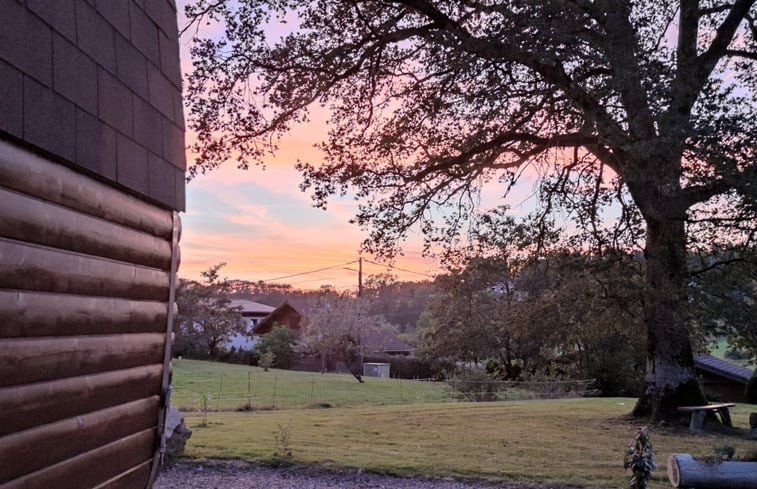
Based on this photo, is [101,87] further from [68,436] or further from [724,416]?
[724,416]

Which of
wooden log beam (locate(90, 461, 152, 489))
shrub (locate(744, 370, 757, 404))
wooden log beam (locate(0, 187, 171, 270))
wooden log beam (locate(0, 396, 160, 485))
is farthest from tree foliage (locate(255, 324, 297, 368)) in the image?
wooden log beam (locate(0, 187, 171, 270))

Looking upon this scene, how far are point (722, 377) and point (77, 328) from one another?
33.8m

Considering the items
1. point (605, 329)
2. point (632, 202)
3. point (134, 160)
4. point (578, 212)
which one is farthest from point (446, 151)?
point (134, 160)

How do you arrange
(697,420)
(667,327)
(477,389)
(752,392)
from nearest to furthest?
1. (667,327)
2. (697,420)
3. (477,389)
4. (752,392)

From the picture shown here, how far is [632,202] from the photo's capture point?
12141 mm

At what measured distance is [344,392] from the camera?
2466 cm

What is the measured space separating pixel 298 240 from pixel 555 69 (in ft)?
Result: 41.7

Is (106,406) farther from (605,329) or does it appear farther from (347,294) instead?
(347,294)

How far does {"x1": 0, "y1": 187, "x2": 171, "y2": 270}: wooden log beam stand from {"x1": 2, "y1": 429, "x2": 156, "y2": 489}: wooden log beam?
2.50ft

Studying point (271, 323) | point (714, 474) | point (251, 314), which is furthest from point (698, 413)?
point (251, 314)

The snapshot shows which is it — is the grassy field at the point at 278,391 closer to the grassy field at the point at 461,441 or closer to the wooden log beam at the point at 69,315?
the grassy field at the point at 461,441

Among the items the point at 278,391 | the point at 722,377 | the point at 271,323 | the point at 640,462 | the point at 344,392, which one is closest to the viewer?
the point at 640,462

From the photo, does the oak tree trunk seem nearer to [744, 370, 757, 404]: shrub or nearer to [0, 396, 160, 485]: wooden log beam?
[0, 396, 160, 485]: wooden log beam

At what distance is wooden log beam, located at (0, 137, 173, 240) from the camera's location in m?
2.01
